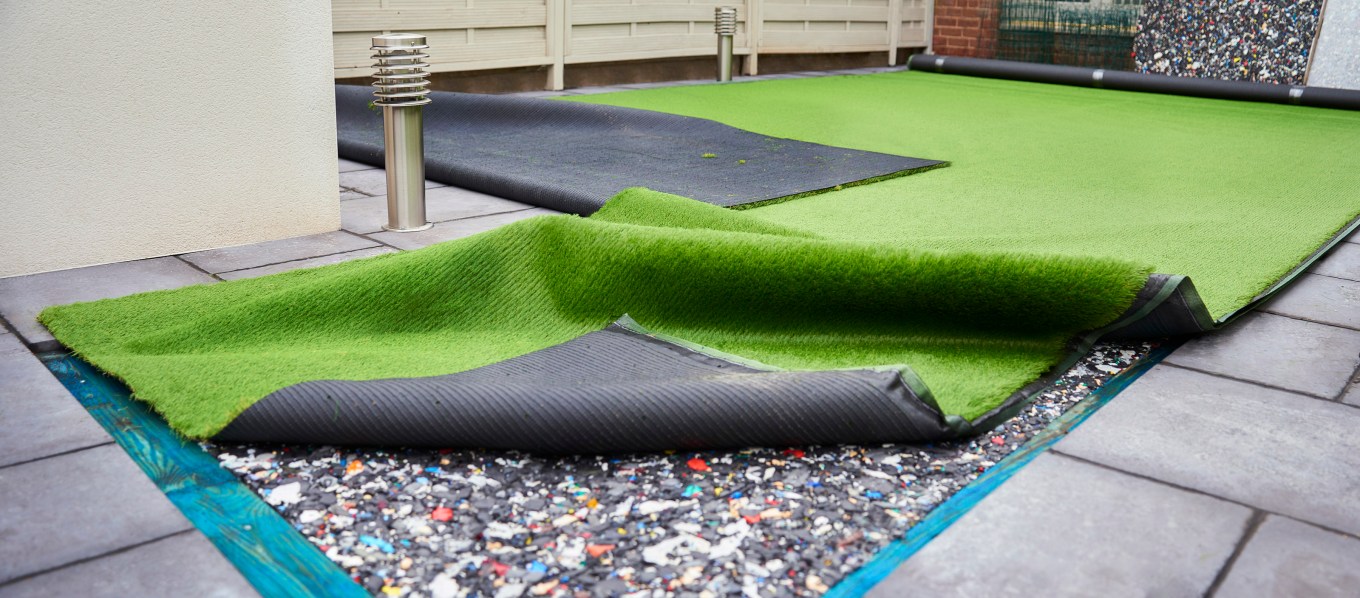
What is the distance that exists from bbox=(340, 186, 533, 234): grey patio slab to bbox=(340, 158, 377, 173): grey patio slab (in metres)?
0.45

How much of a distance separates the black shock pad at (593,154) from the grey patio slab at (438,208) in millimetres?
47

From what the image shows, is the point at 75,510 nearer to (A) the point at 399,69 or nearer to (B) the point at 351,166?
(A) the point at 399,69

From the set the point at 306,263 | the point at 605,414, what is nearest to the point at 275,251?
the point at 306,263

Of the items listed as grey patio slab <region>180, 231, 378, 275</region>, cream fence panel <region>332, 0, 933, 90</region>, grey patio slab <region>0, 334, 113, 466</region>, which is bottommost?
grey patio slab <region>0, 334, 113, 466</region>

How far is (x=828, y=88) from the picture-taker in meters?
6.51

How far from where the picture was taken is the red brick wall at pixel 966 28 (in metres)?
8.64

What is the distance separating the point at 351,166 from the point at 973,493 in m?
2.65

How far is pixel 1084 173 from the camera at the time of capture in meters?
3.46

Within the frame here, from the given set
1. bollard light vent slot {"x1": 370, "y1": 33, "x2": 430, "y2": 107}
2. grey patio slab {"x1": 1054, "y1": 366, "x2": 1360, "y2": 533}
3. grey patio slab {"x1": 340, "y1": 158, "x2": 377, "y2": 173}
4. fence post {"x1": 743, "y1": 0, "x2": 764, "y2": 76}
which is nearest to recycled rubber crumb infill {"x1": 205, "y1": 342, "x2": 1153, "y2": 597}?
grey patio slab {"x1": 1054, "y1": 366, "x2": 1360, "y2": 533}

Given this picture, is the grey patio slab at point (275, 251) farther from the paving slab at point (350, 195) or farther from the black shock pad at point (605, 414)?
the black shock pad at point (605, 414)

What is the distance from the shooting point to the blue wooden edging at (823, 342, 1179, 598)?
102 centimetres

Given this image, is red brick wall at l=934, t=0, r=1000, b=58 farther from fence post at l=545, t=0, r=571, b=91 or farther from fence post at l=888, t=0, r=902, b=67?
fence post at l=545, t=0, r=571, b=91

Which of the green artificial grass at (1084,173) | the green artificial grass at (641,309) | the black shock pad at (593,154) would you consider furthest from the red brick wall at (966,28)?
the green artificial grass at (641,309)

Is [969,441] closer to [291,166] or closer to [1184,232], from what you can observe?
[1184,232]
